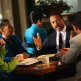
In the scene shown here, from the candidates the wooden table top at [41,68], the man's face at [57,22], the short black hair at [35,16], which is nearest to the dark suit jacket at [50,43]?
the man's face at [57,22]

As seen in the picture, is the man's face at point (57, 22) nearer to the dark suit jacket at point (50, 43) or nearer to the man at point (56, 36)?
the man at point (56, 36)

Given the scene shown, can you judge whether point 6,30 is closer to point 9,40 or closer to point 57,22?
point 9,40

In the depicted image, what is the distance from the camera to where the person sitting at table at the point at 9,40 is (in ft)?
10.8

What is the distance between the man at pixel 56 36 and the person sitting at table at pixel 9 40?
0.43 meters

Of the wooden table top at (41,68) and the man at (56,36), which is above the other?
the man at (56,36)

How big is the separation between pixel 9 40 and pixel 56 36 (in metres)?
0.75

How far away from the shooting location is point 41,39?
4.15m

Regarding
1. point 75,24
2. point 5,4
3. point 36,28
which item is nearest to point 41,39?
point 36,28

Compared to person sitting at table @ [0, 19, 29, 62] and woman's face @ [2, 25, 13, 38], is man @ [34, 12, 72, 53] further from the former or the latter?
woman's face @ [2, 25, 13, 38]

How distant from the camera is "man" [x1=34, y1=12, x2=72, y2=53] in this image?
11.8 ft

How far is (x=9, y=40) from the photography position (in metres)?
3.45

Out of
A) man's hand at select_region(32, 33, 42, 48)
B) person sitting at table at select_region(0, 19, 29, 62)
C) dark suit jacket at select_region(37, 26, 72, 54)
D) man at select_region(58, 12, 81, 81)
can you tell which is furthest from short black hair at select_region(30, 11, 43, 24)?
man at select_region(58, 12, 81, 81)

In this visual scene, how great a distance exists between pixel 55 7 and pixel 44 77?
254 centimetres

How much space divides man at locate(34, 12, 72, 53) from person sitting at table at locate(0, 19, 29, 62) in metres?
0.43
